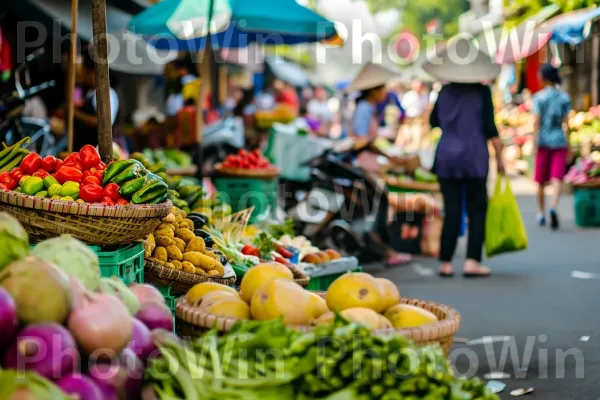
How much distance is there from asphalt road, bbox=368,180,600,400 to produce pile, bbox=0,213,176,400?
2.89 m

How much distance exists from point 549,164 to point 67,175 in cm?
1058

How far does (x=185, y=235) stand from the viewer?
5488mm

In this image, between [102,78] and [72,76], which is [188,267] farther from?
[72,76]

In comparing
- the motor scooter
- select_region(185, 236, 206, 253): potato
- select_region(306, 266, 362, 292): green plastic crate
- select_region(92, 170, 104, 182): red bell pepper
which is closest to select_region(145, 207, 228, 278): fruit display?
select_region(185, 236, 206, 253): potato

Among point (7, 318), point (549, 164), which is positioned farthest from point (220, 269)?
point (549, 164)

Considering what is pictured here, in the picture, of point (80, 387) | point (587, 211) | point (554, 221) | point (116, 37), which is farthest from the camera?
point (587, 211)

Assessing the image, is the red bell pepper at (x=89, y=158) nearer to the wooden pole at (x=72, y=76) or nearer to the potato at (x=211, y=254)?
the potato at (x=211, y=254)

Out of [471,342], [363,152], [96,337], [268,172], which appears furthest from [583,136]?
[96,337]

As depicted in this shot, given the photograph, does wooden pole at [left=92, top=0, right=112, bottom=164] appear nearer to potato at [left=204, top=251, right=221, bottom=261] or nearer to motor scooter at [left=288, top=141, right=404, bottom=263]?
potato at [left=204, top=251, right=221, bottom=261]

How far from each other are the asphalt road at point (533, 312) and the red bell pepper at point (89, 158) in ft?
8.74

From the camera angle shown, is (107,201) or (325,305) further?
(107,201)

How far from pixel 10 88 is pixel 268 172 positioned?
308cm

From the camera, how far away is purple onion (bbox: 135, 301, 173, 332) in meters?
3.18

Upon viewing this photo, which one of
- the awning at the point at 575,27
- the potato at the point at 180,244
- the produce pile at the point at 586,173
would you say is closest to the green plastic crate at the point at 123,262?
the potato at the point at 180,244
